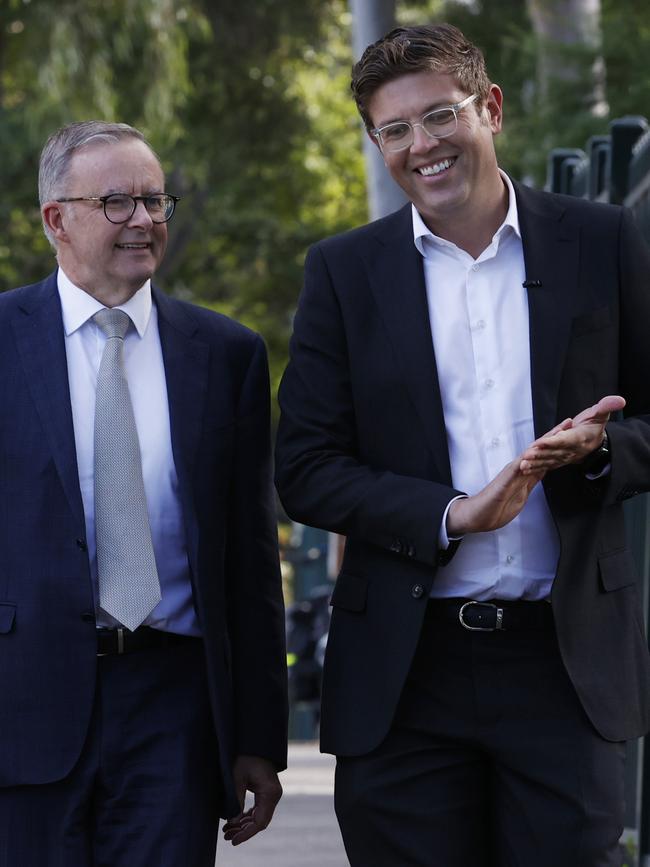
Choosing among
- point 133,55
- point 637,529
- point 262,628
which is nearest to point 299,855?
point 637,529

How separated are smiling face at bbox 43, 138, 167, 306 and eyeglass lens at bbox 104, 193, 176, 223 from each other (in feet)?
0.04

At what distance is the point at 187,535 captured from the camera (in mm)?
3754

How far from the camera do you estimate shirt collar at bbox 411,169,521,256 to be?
3.62 m

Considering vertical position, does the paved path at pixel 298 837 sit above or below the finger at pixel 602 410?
below

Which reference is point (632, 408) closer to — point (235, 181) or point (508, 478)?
point (508, 478)

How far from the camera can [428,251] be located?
12.1 ft

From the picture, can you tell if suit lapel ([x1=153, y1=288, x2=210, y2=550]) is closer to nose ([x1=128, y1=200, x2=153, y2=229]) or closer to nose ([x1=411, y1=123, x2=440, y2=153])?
nose ([x1=128, y1=200, x2=153, y2=229])

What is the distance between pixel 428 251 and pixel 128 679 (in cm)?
115

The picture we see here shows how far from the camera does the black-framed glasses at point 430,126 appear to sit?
351 centimetres

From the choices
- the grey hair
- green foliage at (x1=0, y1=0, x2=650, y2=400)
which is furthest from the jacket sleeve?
green foliage at (x1=0, y1=0, x2=650, y2=400)

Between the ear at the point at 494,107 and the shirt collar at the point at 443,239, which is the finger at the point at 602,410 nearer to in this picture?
the shirt collar at the point at 443,239

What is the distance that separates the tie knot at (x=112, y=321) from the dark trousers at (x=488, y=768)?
3.16 feet

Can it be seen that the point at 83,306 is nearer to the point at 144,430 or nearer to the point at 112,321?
the point at 112,321

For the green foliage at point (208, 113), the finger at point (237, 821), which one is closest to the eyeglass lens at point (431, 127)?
the finger at point (237, 821)
